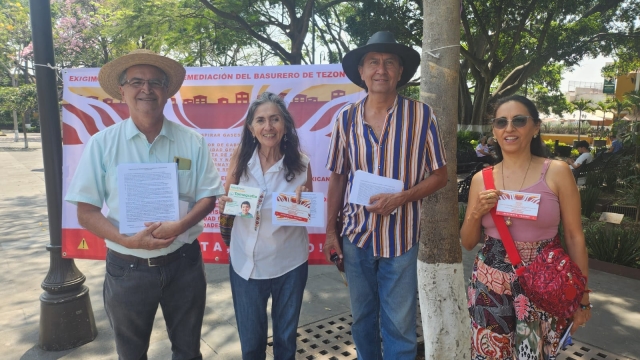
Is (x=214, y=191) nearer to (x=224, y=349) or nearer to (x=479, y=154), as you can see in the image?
(x=224, y=349)

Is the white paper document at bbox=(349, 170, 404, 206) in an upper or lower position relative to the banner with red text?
lower

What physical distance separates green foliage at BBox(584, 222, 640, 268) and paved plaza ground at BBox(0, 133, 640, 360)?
31 cm

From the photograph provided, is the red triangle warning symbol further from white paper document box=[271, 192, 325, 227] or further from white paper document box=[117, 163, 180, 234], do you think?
white paper document box=[271, 192, 325, 227]

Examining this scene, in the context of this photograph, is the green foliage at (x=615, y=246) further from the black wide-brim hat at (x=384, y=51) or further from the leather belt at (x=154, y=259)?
the leather belt at (x=154, y=259)

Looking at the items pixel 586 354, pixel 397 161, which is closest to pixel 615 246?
pixel 586 354

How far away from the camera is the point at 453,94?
2.75 m

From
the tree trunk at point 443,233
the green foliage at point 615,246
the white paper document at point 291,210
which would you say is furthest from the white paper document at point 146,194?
the green foliage at point 615,246

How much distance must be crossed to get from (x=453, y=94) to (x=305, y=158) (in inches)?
41.1

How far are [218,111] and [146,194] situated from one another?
179 cm

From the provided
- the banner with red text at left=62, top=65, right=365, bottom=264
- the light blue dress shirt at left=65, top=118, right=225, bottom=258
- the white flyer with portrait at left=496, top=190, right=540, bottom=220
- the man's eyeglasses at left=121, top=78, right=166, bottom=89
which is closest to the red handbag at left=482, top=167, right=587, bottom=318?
the white flyer with portrait at left=496, top=190, right=540, bottom=220

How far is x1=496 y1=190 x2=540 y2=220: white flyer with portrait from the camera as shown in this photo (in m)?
2.08

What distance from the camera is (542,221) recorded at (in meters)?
2.11

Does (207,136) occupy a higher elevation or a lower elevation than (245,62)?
lower

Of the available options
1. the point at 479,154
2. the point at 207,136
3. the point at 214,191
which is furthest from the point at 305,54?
the point at 214,191
